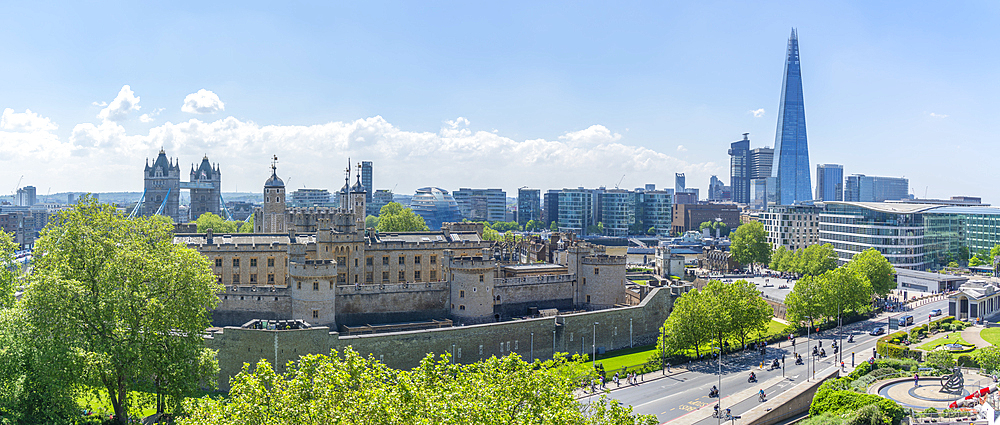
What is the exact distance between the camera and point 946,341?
267ft

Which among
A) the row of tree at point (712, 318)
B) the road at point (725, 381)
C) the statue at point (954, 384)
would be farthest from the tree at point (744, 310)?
the statue at point (954, 384)

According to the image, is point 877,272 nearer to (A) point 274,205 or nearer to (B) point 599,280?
(B) point 599,280

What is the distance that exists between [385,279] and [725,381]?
134 ft

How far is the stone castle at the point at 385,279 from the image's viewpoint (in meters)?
73.5

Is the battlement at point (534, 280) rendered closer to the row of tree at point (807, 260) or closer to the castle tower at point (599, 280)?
the castle tower at point (599, 280)

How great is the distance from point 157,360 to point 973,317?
9824 centimetres

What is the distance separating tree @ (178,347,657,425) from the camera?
3284cm

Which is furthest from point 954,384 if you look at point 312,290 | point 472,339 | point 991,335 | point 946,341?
point 312,290

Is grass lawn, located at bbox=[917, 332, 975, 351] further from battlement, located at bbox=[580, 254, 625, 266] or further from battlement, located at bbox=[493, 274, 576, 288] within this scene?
battlement, located at bbox=[493, 274, 576, 288]

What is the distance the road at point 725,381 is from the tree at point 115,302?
120 ft

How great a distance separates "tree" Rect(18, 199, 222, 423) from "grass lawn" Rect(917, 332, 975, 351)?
73.6m

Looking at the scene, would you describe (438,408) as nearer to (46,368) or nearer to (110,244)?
(46,368)

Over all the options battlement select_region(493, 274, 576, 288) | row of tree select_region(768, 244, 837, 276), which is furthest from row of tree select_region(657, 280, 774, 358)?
row of tree select_region(768, 244, 837, 276)

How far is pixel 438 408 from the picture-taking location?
110 feet
